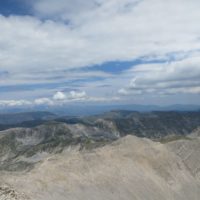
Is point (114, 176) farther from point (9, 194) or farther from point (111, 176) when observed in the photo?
point (9, 194)

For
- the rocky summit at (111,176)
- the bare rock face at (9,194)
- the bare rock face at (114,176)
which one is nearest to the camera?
the bare rock face at (9,194)

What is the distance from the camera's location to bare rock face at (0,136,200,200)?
104 m

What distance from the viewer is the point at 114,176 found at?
126375mm

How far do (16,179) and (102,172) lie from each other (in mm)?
30939

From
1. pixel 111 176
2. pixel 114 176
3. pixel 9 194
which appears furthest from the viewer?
pixel 114 176

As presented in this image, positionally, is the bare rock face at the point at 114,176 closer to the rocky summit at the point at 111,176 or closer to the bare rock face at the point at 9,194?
the rocky summit at the point at 111,176

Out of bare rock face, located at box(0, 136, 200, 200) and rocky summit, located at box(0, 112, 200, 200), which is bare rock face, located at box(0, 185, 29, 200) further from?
bare rock face, located at box(0, 136, 200, 200)

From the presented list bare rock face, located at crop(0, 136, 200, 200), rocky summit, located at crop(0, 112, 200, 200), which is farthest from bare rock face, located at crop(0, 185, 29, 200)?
bare rock face, located at crop(0, 136, 200, 200)

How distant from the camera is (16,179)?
10331 centimetres

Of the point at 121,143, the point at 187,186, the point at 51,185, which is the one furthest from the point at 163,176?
the point at 51,185

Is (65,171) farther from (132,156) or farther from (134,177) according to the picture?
(132,156)

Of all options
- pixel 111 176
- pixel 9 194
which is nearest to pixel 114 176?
pixel 111 176

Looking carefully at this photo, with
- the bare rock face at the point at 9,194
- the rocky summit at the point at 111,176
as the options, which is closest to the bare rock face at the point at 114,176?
the rocky summit at the point at 111,176

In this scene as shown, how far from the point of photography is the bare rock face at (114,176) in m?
104
